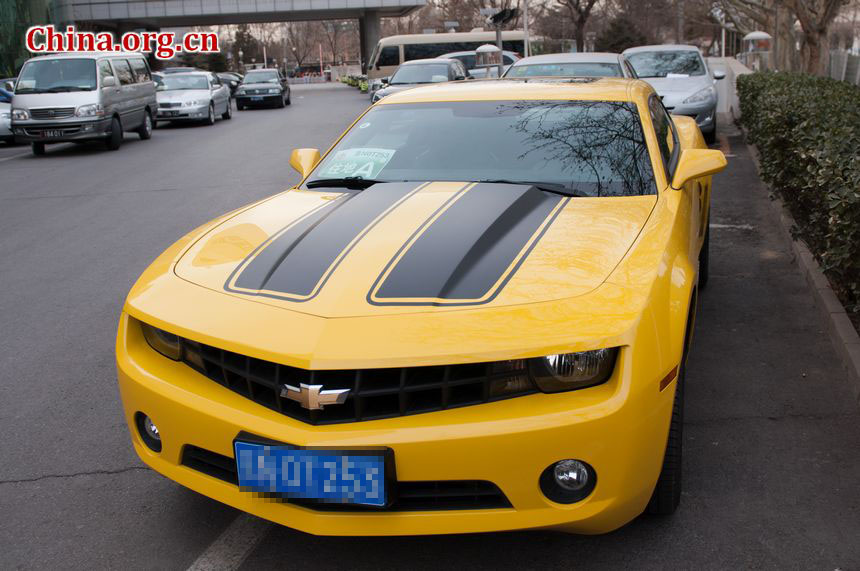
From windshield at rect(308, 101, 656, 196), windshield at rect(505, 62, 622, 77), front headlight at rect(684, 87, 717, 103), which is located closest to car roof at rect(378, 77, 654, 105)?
windshield at rect(308, 101, 656, 196)

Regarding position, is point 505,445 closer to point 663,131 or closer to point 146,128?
point 663,131

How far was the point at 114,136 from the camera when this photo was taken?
1714cm

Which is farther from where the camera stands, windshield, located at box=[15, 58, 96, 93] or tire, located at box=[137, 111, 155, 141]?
tire, located at box=[137, 111, 155, 141]

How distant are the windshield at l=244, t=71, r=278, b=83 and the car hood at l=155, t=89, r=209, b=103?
25.1ft

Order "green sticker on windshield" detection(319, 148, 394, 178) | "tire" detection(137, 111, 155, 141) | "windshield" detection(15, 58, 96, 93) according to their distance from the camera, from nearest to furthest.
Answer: "green sticker on windshield" detection(319, 148, 394, 178), "windshield" detection(15, 58, 96, 93), "tire" detection(137, 111, 155, 141)

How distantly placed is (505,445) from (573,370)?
1.05 feet

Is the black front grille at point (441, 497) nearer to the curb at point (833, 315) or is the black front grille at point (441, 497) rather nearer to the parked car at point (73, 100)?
the curb at point (833, 315)

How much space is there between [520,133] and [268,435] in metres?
2.26

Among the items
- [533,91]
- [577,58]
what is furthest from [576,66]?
[533,91]

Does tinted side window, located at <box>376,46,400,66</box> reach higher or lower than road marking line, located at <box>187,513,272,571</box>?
higher

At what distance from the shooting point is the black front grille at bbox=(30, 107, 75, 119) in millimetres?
16297

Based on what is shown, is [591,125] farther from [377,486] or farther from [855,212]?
[377,486]

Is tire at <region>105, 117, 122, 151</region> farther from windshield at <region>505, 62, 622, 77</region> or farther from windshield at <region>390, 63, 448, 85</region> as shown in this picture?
windshield at <region>505, 62, 622, 77</region>

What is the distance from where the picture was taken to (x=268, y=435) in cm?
262
